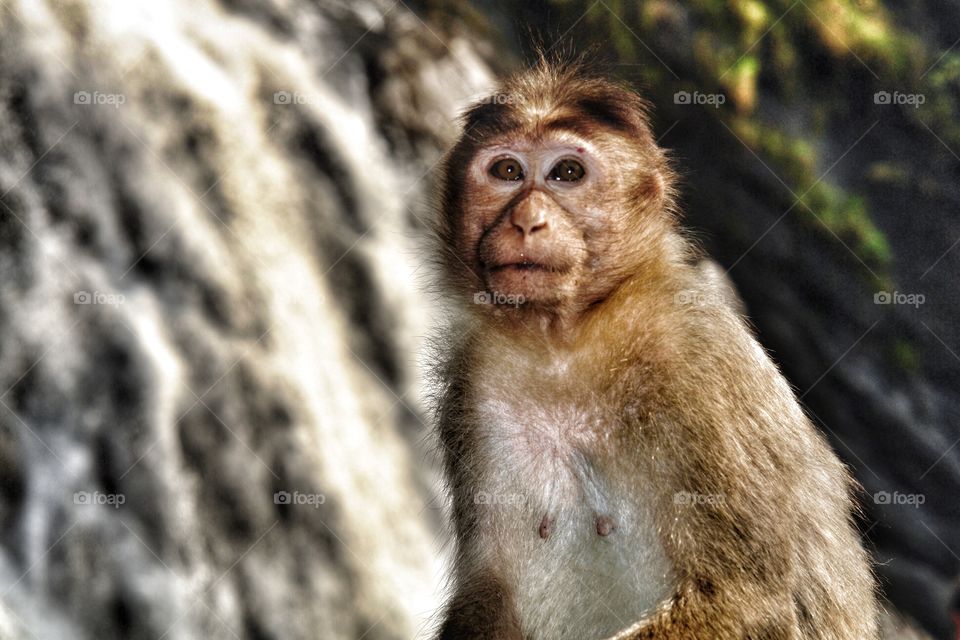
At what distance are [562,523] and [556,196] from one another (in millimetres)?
1111

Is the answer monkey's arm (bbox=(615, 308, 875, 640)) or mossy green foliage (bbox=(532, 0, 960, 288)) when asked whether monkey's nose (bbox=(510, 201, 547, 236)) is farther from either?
mossy green foliage (bbox=(532, 0, 960, 288))

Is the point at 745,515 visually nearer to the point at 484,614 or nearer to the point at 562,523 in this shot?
the point at 562,523

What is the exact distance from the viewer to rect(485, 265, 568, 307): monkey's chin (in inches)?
127

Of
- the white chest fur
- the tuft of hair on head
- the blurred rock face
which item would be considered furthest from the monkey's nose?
the blurred rock face

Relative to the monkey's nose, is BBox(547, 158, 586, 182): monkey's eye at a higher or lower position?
higher

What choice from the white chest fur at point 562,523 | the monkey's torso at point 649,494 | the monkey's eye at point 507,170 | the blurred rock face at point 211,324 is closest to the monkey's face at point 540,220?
the monkey's eye at point 507,170

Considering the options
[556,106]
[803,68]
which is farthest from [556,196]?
[803,68]

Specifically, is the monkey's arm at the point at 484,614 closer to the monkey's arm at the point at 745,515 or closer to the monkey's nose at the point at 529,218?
the monkey's arm at the point at 745,515

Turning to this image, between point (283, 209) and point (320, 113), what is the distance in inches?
30.7

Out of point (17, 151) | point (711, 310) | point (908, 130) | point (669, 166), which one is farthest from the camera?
point (908, 130)

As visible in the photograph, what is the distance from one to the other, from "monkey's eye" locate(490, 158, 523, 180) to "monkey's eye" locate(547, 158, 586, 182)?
135 millimetres

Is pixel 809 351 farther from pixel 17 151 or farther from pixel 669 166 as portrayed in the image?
pixel 17 151

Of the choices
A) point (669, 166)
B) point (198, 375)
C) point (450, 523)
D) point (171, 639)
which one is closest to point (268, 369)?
point (198, 375)

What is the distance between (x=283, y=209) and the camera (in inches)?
264
